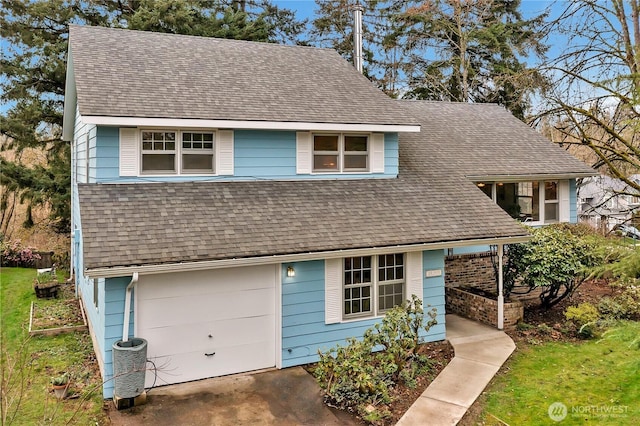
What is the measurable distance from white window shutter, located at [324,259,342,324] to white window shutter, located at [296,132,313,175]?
101 inches

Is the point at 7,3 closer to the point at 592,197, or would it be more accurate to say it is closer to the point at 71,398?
the point at 71,398

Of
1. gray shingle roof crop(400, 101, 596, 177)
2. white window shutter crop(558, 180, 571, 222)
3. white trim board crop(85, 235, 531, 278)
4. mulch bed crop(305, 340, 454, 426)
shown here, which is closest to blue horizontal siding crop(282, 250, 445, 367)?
mulch bed crop(305, 340, 454, 426)

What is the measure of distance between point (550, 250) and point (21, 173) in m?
18.7

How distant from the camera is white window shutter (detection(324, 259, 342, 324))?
8.88 metres

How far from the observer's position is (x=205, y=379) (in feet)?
26.3

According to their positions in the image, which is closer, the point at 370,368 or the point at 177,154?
the point at 370,368

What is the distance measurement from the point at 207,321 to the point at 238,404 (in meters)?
1.56

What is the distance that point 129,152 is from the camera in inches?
353

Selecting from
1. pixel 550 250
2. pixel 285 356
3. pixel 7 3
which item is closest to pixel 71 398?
pixel 285 356

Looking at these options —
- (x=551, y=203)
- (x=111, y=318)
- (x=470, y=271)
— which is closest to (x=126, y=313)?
(x=111, y=318)

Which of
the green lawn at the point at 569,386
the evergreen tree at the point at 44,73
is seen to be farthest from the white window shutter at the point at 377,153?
the evergreen tree at the point at 44,73

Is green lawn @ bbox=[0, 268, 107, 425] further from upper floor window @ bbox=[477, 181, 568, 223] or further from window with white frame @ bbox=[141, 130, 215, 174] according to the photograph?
upper floor window @ bbox=[477, 181, 568, 223]

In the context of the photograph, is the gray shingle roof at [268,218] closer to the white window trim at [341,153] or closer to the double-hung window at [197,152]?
the white window trim at [341,153]

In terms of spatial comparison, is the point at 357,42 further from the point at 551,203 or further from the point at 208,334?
the point at 208,334
